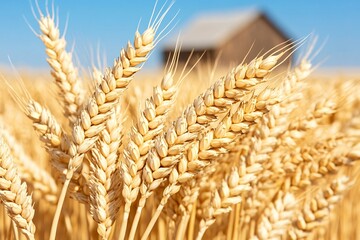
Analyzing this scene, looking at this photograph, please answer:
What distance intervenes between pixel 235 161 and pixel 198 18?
3079cm

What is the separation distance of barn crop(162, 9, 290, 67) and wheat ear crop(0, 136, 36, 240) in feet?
78.2

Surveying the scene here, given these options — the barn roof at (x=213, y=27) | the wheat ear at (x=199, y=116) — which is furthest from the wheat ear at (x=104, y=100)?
the barn roof at (x=213, y=27)

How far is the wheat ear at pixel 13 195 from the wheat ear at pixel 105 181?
Result: 0.38 ft

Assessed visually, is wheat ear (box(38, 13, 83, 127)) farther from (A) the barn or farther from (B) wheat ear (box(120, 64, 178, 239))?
(A) the barn

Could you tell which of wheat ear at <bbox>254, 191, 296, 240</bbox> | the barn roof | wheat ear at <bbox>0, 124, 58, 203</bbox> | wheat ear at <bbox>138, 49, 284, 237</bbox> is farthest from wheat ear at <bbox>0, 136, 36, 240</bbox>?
the barn roof

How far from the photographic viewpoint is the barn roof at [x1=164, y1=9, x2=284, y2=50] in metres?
25.5

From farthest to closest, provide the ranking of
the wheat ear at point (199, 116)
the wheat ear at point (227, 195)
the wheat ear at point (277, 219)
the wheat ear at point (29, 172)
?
1. the wheat ear at point (29, 172)
2. the wheat ear at point (277, 219)
3. the wheat ear at point (227, 195)
4. the wheat ear at point (199, 116)

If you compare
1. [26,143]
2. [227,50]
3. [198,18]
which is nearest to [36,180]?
[26,143]

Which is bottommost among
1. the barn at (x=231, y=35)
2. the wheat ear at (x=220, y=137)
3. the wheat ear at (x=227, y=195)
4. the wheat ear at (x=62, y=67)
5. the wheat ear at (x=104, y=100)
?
Answer: the wheat ear at (x=227, y=195)

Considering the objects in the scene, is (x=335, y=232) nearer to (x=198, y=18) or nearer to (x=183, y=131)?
(x=183, y=131)

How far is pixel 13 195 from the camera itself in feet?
3.12

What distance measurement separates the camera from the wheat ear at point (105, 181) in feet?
3.15

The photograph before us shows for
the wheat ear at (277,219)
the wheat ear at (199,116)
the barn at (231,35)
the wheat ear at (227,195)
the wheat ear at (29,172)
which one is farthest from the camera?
the barn at (231,35)

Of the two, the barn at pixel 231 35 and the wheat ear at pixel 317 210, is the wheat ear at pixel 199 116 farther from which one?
the barn at pixel 231 35
